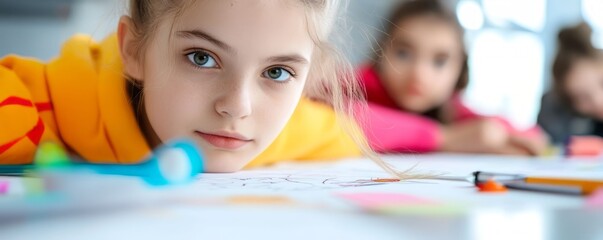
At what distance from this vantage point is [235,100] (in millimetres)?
519

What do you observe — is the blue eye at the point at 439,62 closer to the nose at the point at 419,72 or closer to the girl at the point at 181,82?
the nose at the point at 419,72

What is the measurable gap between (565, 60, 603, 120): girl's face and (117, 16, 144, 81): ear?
1356 mm

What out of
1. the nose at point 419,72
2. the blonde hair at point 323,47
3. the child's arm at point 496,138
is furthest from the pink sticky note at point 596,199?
the nose at point 419,72

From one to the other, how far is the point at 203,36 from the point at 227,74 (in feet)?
0.13

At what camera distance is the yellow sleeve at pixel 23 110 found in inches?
21.8

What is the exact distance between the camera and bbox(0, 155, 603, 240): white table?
27cm

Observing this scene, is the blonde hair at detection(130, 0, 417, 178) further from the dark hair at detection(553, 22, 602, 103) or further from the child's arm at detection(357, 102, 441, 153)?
the dark hair at detection(553, 22, 602, 103)

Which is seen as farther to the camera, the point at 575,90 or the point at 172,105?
the point at 575,90

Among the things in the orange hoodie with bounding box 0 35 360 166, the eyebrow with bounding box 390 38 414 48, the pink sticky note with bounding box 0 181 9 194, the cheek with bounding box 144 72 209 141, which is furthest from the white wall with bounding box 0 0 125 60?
the pink sticky note with bounding box 0 181 9 194

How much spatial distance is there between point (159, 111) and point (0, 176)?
0.48 feet

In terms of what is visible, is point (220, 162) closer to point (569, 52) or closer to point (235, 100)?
point (235, 100)

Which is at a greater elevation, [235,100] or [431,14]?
[431,14]

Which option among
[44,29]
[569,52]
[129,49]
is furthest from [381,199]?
[569,52]

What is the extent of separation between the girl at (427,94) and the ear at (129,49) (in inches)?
22.5
